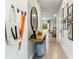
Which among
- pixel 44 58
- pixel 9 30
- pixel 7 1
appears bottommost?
pixel 44 58

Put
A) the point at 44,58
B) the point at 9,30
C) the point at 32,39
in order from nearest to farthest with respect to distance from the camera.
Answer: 1. the point at 9,30
2. the point at 32,39
3. the point at 44,58

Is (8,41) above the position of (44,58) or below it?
above

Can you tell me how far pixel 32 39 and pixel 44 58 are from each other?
1107 millimetres
